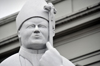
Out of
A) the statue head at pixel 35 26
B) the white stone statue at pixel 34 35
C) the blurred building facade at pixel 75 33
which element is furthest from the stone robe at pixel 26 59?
the blurred building facade at pixel 75 33

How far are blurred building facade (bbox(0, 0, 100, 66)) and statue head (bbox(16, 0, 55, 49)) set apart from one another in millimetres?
6468

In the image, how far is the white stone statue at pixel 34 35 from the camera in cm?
1103

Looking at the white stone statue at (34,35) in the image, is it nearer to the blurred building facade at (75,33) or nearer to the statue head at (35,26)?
the statue head at (35,26)

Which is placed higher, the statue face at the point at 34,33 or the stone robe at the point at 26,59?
the statue face at the point at 34,33

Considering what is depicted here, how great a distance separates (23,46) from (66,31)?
7.00 m

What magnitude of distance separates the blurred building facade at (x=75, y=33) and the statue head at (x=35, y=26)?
6468 mm

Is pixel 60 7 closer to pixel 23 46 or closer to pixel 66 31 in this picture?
pixel 66 31

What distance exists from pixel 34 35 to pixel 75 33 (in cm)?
722

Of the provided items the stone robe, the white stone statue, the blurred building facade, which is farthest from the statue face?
the blurred building facade

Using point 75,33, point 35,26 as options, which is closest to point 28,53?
point 35,26

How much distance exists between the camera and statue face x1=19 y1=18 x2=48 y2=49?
36.2 ft

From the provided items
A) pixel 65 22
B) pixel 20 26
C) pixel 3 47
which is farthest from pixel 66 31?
pixel 20 26

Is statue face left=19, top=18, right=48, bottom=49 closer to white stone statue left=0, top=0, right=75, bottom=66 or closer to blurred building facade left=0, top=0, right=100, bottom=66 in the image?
white stone statue left=0, top=0, right=75, bottom=66

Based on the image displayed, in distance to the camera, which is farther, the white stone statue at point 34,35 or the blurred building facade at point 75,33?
the blurred building facade at point 75,33
